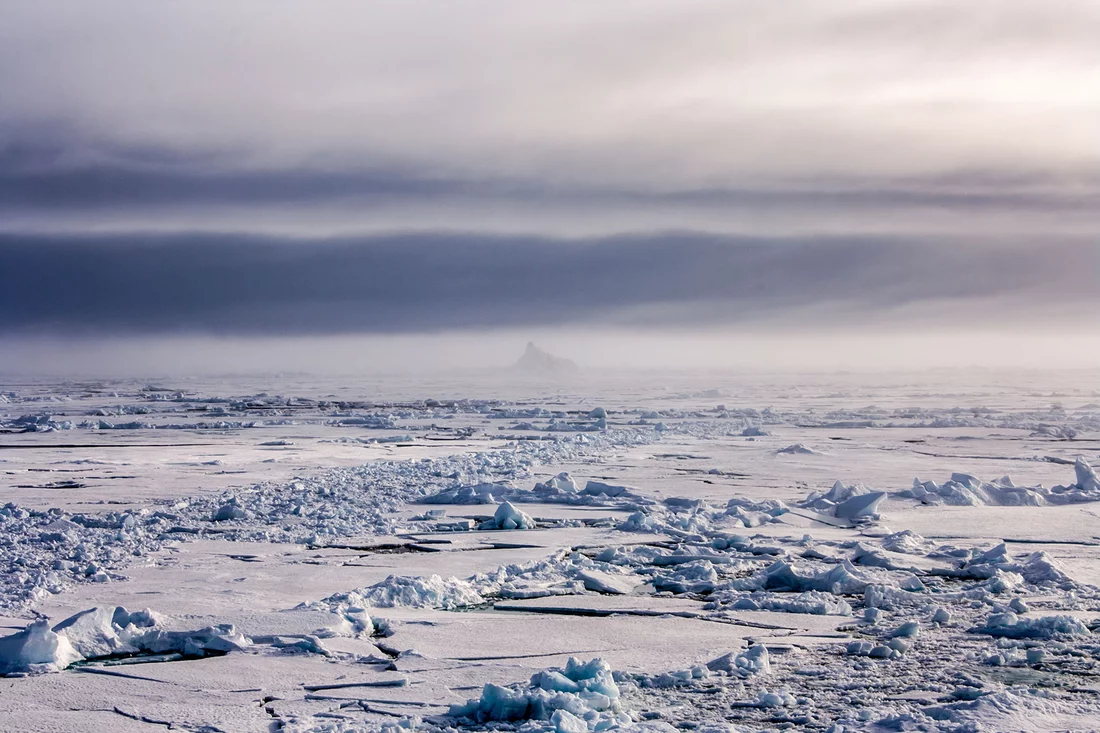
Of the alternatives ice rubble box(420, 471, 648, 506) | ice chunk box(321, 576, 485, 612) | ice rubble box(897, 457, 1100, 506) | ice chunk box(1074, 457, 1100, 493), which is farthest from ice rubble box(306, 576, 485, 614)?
ice chunk box(1074, 457, 1100, 493)

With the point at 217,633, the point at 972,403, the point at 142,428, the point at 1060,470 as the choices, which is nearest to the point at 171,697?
the point at 217,633

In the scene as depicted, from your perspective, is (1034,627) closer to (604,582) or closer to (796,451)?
(604,582)

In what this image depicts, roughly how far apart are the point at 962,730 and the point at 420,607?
3243 mm

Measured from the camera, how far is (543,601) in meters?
6.34

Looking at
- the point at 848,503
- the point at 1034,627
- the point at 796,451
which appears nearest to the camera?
the point at 1034,627

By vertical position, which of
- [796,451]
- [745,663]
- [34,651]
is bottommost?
[796,451]

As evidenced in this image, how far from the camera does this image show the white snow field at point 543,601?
422 cm

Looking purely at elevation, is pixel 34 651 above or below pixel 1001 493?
above

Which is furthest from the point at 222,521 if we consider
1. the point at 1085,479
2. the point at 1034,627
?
the point at 1085,479

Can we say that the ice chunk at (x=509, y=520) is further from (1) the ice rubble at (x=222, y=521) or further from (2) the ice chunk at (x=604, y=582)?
(2) the ice chunk at (x=604, y=582)

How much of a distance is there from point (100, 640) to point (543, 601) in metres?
2.61

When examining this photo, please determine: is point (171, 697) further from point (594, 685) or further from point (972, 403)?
point (972, 403)

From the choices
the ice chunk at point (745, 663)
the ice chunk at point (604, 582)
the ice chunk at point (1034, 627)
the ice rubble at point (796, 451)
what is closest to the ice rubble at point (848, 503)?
the ice chunk at point (604, 582)

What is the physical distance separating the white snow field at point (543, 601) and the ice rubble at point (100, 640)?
0.02 meters
